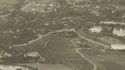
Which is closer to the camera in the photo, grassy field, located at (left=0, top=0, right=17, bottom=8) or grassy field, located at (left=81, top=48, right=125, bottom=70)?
grassy field, located at (left=81, top=48, right=125, bottom=70)

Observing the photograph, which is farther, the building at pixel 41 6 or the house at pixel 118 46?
the building at pixel 41 6

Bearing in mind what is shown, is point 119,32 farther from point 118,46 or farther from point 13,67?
point 13,67

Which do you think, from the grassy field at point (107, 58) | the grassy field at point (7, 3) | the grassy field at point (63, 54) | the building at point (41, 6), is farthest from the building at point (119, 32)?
the grassy field at point (7, 3)

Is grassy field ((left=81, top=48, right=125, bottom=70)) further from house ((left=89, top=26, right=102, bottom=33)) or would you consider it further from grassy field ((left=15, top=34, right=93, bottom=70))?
house ((left=89, top=26, right=102, bottom=33))

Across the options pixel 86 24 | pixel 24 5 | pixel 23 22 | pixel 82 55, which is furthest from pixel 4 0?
pixel 82 55

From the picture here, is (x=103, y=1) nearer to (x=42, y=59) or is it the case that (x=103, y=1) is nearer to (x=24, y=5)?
(x=24, y=5)

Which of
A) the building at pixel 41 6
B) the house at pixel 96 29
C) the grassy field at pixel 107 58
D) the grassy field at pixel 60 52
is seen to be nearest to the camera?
the grassy field at pixel 107 58

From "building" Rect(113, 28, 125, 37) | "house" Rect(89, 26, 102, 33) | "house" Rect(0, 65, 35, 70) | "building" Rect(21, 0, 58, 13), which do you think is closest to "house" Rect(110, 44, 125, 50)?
"building" Rect(113, 28, 125, 37)

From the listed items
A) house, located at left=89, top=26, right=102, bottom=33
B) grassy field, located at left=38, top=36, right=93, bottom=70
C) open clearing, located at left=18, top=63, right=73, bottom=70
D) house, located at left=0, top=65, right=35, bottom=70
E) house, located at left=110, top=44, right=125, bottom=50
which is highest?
house, located at left=0, top=65, right=35, bottom=70

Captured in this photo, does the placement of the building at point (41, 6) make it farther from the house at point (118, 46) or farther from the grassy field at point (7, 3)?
the house at point (118, 46)
